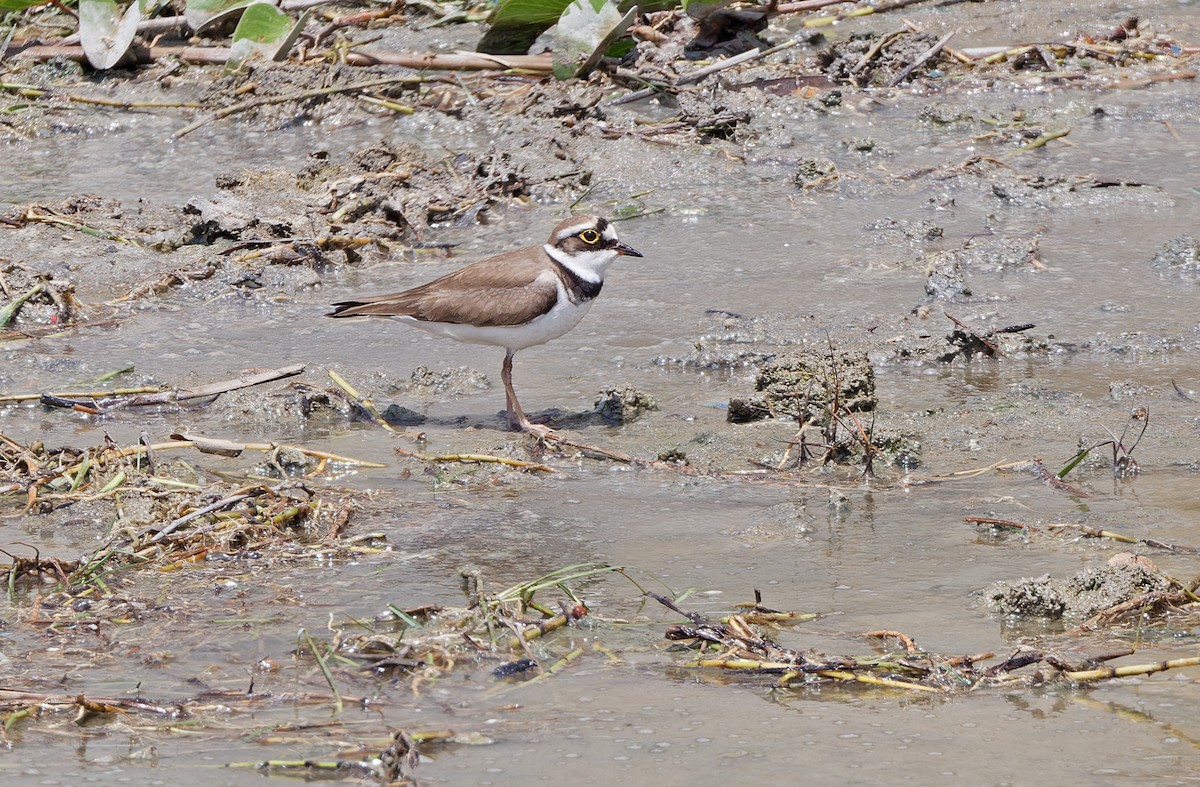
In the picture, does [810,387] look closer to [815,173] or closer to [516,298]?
[516,298]

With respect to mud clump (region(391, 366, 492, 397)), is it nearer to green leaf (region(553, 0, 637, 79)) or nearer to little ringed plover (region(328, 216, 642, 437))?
little ringed plover (region(328, 216, 642, 437))

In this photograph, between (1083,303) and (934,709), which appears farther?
(1083,303)

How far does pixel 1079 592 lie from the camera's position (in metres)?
4.71

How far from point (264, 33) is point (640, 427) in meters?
7.47

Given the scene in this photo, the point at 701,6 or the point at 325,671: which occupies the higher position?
the point at 701,6

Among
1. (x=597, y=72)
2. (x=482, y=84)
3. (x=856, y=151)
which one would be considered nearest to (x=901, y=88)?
(x=856, y=151)

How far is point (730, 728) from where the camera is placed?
13.0 ft

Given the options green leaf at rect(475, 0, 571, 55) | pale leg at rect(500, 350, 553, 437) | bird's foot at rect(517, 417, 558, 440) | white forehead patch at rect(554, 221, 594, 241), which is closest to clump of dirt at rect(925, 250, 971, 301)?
white forehead patch at rect(554, 221, 594, 241)

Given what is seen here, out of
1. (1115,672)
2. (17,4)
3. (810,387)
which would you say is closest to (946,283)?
(810,387)

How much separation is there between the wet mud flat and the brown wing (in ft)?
1.26

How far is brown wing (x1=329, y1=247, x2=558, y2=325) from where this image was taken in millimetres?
7180

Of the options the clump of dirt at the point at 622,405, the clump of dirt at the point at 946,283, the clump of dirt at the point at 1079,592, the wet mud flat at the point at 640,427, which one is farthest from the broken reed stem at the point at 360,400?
the clump of dirt at the point at 1079,592

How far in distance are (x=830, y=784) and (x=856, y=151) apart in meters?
8.05

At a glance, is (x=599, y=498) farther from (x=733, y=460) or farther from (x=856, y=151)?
(x=856, y=151)
